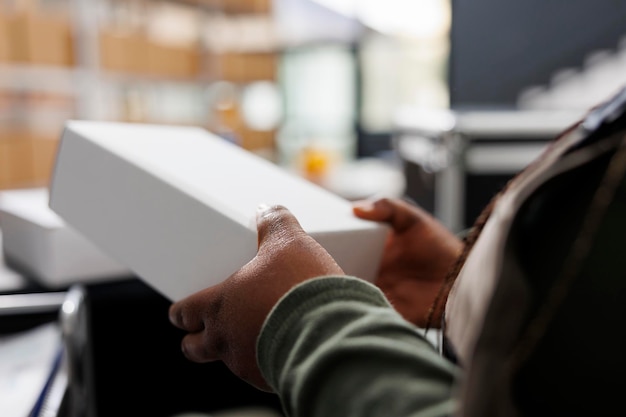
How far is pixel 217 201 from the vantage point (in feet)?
1.87

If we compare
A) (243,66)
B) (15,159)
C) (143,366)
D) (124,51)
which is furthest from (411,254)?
(243,66)

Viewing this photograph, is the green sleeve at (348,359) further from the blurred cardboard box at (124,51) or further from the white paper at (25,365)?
the blurred cardboard box at (124,51)

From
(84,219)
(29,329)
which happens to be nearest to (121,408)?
(29,329)

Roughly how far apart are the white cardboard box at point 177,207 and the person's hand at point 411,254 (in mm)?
26

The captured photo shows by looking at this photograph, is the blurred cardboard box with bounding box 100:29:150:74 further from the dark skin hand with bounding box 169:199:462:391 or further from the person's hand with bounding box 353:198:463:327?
the dark skin hand with bounding box 169:199:462:391

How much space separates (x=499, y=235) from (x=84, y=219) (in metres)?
0.47

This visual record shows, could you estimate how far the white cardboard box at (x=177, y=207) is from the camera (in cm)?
56

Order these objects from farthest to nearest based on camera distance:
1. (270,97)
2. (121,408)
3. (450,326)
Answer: (270,97)
(121,408)
(450,326)

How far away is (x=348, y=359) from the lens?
1.18 ft

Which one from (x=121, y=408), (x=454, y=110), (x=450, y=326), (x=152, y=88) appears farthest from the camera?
(x=152, y=88)

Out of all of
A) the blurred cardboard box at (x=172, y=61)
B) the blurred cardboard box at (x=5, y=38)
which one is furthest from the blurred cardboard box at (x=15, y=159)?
the blurred cardboard box at (x=172, y=61)

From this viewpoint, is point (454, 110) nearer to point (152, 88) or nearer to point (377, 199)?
point (377, 199)

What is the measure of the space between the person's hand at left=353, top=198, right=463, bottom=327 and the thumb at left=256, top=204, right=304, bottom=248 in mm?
174

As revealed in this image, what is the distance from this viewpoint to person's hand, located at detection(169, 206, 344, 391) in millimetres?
417
